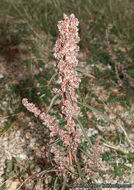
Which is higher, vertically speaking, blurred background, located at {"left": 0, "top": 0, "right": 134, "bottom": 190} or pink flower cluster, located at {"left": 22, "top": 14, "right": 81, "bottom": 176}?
blurred background, located at {"left": 0, "top": 0, "right": 134, "bottom": 190}

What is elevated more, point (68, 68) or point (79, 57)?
point (79, 57)

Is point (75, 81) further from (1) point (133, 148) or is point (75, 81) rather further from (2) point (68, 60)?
(1) point (133, 148)

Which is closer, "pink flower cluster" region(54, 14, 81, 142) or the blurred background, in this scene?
"pink flower cluster" region(54, 14, 81, 142)

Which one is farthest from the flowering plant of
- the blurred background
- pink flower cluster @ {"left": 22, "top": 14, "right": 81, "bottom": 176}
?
the blurred background

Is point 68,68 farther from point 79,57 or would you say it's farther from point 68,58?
point 79,57

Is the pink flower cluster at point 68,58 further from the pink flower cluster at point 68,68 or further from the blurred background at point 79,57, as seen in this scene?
the blurred background at point 79,57

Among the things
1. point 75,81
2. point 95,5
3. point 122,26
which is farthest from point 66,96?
point 95,5

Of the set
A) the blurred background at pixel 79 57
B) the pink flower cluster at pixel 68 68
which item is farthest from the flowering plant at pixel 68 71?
the blurred background at pixel 79 57

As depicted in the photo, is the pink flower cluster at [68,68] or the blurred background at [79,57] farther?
the blurred background at [79,57]

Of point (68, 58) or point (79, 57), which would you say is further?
point (79, 57)

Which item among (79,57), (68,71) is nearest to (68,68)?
(68,71)

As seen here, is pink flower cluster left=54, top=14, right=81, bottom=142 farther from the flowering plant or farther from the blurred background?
the blurred background
